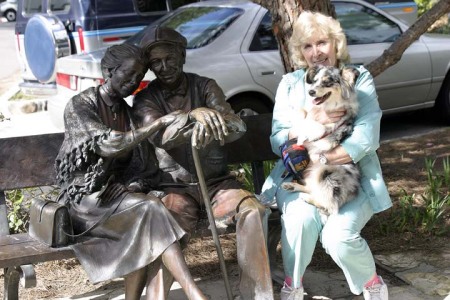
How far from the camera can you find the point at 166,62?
4.10m

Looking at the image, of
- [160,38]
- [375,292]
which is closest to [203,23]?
[160,38]

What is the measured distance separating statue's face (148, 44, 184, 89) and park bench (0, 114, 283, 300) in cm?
76

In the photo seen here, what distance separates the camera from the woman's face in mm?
4223

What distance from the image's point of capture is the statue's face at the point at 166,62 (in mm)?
4074

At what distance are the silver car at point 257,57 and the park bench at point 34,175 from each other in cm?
234

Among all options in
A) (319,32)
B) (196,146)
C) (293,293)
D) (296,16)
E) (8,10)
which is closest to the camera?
(196,146)

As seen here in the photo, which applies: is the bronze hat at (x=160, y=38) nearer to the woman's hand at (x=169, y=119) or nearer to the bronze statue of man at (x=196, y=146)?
the bronze statue of man at (x=196, y=146)

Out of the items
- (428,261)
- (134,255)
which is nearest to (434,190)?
(428,261)

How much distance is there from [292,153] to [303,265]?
580 millimetres

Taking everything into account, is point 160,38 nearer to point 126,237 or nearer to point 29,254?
point 126,237

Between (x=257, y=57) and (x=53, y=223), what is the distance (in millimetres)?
4032

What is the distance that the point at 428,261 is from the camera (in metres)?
4.96

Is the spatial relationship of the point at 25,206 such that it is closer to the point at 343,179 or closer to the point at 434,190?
the point at 343,179

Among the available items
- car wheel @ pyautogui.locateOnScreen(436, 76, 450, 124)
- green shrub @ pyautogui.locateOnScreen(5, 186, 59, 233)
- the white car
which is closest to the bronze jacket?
green shrub @ pyautogui.locateOnScreen(5, 186, 59, 233)
